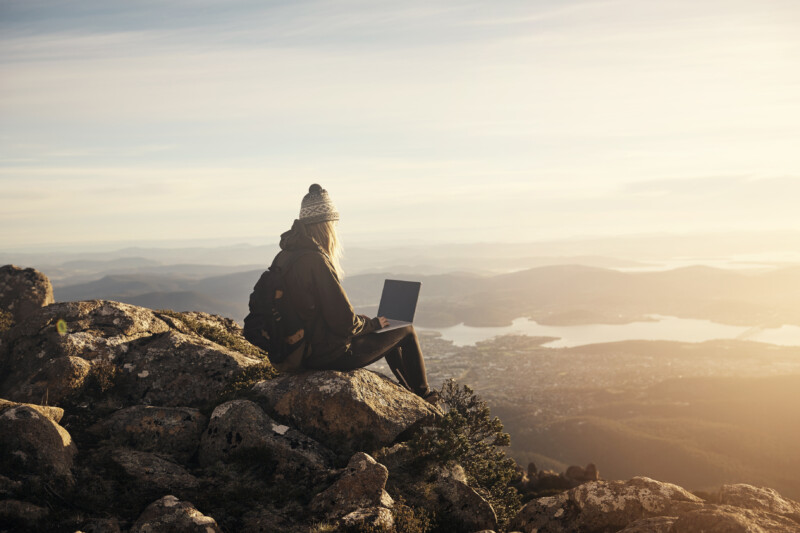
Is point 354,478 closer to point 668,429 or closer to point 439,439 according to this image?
point 439,439

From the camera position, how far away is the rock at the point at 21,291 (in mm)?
18172

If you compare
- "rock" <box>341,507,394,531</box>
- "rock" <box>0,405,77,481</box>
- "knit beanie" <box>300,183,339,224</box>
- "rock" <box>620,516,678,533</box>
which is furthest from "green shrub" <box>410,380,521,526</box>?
"rock" <box>0,405,77,481</box>

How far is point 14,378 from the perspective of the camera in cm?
1195

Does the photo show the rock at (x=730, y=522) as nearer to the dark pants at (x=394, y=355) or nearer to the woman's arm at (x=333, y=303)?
the dark pants at (x=394, y=355)

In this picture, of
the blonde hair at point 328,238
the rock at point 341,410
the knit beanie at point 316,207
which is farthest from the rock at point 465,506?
the knit beanie at point 316,207

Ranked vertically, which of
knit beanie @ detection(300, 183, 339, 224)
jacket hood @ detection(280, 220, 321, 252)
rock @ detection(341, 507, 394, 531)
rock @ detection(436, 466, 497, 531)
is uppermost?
knit beanie @ detection(300, 183, 339, 224)

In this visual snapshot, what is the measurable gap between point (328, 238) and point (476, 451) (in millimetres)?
6420

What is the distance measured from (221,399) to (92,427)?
270 centimetres

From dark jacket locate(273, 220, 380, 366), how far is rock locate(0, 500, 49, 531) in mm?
5136

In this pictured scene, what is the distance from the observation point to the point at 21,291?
729 inches

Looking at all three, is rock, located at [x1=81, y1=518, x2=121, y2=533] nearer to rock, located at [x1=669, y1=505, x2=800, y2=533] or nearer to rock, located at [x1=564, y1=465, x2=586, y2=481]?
rock, located at [x1=669, y1=505, x2=800, y2=533]

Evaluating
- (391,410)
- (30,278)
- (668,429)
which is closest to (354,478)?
(391,410)

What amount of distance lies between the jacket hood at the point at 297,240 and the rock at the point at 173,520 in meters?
5.05

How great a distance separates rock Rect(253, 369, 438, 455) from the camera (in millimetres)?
10531
